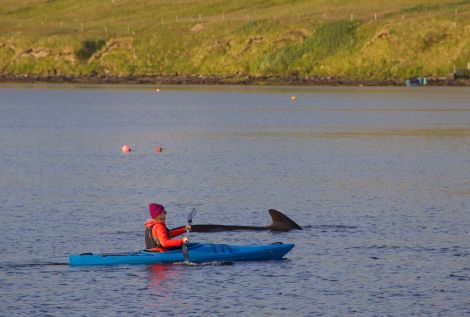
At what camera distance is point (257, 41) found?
155500 millimetres

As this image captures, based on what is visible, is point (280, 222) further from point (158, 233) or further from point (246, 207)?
point (158, 233)

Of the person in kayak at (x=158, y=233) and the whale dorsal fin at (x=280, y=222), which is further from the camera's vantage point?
the whale dorsal fin at (x=280, y=222)

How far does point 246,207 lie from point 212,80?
10691 centimetres

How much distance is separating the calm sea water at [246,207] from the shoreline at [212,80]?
44188 mm

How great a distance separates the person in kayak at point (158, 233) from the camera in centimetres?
3178

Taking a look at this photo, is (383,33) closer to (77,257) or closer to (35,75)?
(35,75)

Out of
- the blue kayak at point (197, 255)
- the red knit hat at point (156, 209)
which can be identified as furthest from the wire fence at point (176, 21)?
the red knit hat at point (156, 209)

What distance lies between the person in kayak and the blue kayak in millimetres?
228

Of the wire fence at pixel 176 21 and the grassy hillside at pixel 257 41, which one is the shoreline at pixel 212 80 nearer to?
the grassy hillside at pixel 257 41

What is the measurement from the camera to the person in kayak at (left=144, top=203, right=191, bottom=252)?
31781 millimetres

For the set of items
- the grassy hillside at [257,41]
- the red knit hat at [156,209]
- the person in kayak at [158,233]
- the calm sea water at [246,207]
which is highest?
the grassy hillside at [257,41]

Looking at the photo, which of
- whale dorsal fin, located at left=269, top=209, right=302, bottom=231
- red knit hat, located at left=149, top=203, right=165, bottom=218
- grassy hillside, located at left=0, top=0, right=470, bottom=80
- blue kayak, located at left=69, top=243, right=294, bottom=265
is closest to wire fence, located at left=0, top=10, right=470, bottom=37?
grassy hillside, located at left=0, top=0, right=470, bottom=80

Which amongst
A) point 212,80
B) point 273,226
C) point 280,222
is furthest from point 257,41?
point 280,222

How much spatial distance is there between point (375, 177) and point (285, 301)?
84.0ft
